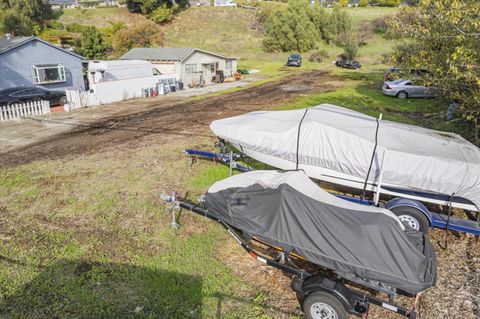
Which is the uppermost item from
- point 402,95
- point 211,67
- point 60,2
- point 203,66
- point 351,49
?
point 60,2

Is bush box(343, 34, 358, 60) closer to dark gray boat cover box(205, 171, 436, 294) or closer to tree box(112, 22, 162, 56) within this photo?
tree box(112, 22, 162, 56)

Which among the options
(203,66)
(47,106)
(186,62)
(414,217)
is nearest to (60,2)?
(203,66)

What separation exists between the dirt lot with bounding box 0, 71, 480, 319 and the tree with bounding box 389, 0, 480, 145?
5.11 meters

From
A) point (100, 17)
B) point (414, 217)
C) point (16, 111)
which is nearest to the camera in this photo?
point (414, 217)

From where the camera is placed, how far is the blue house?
2338cm

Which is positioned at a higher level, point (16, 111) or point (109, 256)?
point (16, 111)

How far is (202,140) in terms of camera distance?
49.2ft

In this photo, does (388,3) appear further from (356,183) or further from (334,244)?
(334,244)

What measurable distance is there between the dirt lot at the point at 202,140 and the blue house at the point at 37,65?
6620mm

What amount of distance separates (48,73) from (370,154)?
26.9m

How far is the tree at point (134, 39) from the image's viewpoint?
5316 cm

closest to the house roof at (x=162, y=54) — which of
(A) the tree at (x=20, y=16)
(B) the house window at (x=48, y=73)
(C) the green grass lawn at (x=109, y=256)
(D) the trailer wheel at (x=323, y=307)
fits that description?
(B) the house window at (x=48, y=73)

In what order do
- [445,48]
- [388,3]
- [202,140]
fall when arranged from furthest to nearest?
[388,3]
[202,140]
[445,48]

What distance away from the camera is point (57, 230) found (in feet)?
26.2
